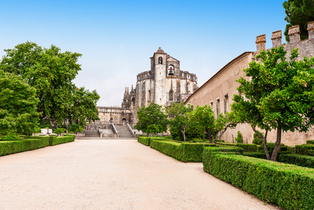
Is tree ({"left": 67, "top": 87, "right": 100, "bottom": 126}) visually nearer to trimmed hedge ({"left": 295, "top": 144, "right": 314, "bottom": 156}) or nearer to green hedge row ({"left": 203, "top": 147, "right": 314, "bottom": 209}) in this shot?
trimmed hedge ({"left": 295, "top": 144, "right": 314, "bottom": 156})

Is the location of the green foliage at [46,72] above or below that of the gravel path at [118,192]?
above

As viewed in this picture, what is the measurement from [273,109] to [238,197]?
3356 mm

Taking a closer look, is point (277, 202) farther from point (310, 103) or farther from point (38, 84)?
point (38, 84)

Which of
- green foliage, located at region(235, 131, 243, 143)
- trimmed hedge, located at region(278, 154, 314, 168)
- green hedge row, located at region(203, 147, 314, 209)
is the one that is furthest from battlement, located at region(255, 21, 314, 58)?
green hedge row, located at region(203, 147, 314, 209)

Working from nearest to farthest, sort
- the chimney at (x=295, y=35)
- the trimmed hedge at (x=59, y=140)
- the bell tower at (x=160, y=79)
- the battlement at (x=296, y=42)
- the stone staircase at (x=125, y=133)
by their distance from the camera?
1. the battlement at (x=296, y=42)
2. the chimney at (x=295, y=35)
3. the trimmed hedge at (x=59, y=140)
4. the stone staircase at (x=125, y=133)
5. the bell tower at (x=160, y=79)

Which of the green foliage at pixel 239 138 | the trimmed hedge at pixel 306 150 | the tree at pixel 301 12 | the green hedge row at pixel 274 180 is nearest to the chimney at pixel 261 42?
the tree at pixel 301 12

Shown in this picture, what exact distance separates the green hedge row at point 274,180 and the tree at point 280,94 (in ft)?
6.67

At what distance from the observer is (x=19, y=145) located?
1518cm

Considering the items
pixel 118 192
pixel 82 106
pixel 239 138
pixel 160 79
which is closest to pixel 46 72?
pixel 82 106

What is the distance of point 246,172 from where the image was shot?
18.8 feet

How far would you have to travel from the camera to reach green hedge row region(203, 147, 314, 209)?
3.89m

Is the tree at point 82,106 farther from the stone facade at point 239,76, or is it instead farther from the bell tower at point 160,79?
the bell tower at point 160,79

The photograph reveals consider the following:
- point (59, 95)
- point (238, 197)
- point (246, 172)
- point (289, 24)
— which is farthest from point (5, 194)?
point (289, 24)

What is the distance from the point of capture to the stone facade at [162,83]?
6525cm
